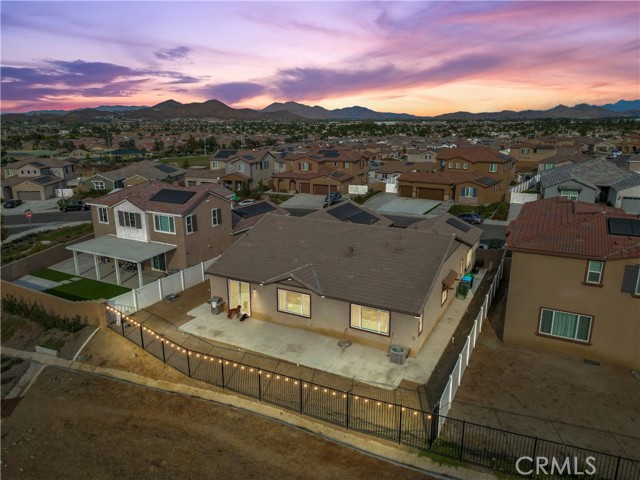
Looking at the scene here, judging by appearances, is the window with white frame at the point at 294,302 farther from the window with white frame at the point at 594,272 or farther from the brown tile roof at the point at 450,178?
the brown tile roof at the point at 450,178

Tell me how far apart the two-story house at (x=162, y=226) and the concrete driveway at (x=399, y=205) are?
27.3m

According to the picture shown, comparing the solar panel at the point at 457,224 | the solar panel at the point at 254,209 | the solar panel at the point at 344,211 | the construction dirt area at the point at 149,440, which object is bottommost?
the construction dirt area at the point at 149,440

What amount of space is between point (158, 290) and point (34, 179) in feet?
187

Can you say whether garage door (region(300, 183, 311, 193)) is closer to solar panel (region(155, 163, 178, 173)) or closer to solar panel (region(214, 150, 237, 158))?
solar panel (region(214, 150, 237, 158))

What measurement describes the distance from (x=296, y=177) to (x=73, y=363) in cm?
5175

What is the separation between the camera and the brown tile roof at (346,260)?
20.7 m

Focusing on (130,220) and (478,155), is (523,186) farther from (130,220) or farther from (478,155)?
(130,220)

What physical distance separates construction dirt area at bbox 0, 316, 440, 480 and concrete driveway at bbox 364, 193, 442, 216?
41.3 meters

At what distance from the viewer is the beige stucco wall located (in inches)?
742

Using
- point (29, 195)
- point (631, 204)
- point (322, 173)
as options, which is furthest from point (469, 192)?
point (29, 195)

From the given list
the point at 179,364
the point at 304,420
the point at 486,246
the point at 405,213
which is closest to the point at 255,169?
the point at 405,213

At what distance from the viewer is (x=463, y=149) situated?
6862 centimetres

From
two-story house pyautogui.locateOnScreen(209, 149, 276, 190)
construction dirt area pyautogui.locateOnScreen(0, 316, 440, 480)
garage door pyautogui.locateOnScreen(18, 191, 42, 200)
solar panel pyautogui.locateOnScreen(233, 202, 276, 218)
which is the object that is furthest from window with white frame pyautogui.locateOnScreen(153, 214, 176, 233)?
garage door pyautogui.locateOnScreen(18, 191, 42, 200)

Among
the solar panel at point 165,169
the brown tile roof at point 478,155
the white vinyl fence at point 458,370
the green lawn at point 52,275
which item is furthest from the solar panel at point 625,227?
the solar panel at point 165,169
